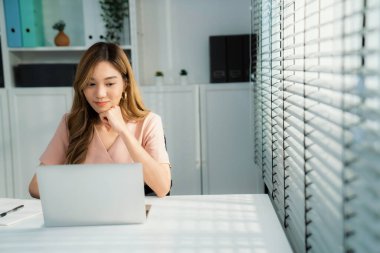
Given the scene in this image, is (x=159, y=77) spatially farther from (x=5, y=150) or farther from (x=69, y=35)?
(x=5, y=150)

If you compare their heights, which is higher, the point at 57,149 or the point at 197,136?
the point at 57,149

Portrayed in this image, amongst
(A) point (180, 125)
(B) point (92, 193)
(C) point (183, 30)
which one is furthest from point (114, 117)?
(C) point (183, 30)

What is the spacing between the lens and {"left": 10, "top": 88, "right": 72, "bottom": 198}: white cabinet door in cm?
309

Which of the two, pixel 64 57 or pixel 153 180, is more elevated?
pixel 64 57

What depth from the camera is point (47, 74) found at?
309cm

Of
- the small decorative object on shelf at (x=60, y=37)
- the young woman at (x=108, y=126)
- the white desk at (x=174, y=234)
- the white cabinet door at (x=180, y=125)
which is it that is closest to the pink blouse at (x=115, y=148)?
the young woman at (x=108, y=126)

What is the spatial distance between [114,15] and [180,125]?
91cm

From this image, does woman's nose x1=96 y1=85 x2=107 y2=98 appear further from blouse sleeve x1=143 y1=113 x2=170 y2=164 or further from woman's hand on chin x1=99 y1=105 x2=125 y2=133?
blouse sleeve x1=143 y1=113 x2=170 y2=164

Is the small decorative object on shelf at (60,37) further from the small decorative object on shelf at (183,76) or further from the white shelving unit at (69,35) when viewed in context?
the small decorative object on shelf at (183,76)

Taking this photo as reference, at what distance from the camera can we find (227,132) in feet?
10.0

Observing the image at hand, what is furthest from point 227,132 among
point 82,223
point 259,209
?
point 82,223

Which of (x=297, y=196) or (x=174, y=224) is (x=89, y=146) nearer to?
(x=174, y=224)

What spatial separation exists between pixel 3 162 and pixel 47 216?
204cm

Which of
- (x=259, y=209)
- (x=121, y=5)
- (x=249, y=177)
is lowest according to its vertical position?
(x=249, y=177)
